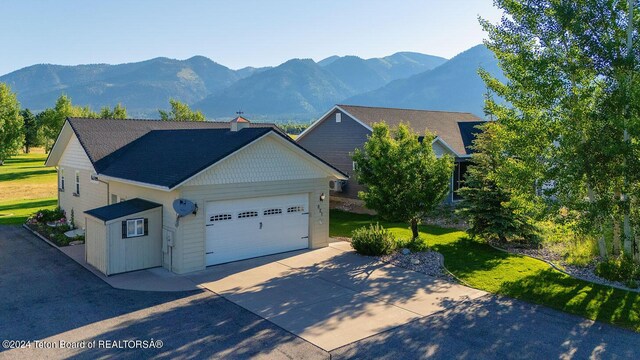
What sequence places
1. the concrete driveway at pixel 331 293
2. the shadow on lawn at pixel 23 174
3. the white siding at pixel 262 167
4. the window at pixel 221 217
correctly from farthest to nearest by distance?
the shadow on lawn at pixel 23 174 < the window at pixel 221 217 < the white siding at pixel 262 167 < the concrete driveway at pixel 331 293

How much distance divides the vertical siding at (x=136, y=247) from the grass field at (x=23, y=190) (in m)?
12.2

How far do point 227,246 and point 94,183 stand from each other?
7570 mm

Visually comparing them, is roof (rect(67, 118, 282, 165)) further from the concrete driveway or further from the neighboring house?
the concrete driveway

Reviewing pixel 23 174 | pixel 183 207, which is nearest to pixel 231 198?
pixel 183 207

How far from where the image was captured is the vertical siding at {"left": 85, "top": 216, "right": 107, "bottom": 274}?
1309 cm

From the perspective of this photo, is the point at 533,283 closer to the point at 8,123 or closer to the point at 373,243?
the point at 373,243

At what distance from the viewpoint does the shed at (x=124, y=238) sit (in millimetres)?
13055

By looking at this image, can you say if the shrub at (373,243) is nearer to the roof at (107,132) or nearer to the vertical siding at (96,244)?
the roof at (107,132)

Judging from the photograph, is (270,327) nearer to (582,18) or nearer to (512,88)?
(512,88)

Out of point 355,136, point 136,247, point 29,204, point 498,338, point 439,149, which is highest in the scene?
point 355,136

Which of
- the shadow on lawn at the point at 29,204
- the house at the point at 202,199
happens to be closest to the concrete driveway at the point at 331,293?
the house at the point at 202,199

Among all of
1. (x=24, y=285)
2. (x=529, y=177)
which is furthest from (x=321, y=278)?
(x=24, y=285)

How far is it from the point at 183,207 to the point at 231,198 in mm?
1743

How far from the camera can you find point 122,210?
13.9 m
